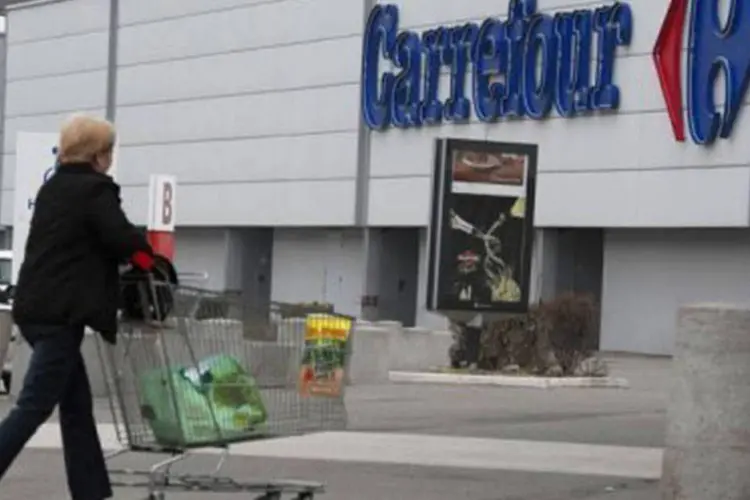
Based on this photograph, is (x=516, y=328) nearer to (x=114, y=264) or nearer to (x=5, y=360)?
(x=5, y=360)

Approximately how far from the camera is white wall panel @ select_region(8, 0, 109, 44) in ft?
204

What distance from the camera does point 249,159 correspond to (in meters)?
54.8

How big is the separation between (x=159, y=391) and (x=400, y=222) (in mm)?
40834

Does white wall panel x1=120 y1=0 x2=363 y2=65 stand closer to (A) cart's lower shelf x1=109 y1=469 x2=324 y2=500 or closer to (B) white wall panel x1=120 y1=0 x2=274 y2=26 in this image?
(B) white wall panel x1=120 y1=0 x2=274 y2=26

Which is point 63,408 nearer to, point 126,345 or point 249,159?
point 126,345

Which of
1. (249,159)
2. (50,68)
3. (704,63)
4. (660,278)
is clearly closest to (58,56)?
(50,68)

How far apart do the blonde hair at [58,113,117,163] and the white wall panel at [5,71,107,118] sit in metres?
54.1

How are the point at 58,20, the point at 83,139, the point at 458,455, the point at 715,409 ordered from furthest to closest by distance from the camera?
the point at 58,20, the point at 458,455, the point at 715,409, the point at 83,139

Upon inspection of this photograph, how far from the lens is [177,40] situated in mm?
58125

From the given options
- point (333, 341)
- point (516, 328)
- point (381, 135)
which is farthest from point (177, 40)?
point (333, 341)

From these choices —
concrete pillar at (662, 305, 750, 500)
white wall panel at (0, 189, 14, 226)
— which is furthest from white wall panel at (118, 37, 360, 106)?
concrete pillar at (662, 305, 750, 500)

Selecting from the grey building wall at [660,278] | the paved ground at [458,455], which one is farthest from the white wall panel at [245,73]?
the paved ground at [458,455]

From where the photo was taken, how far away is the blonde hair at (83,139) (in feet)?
27.1

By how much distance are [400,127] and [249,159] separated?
7645mm
